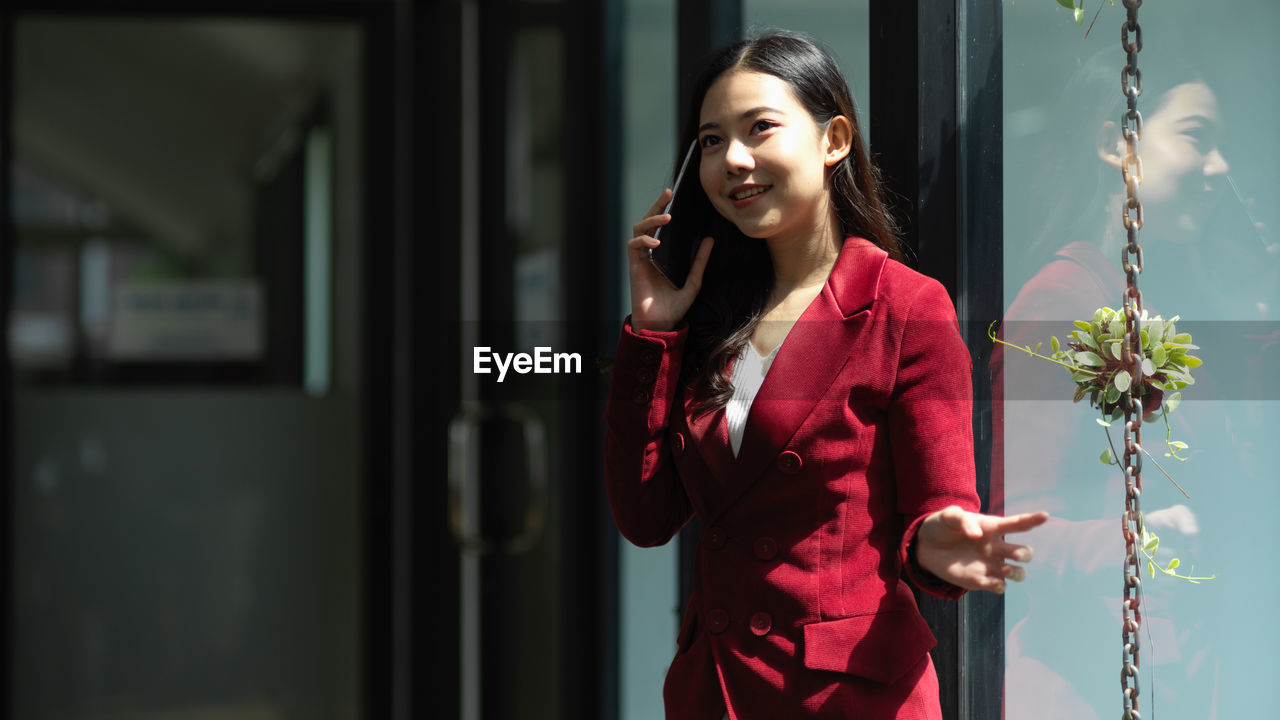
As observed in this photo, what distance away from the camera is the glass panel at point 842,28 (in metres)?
1.06

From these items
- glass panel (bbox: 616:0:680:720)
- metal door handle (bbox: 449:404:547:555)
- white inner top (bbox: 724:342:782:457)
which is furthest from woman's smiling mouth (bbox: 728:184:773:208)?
metal door handle (bbox: 449:404:547:555)

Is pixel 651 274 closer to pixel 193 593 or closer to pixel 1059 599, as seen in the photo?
pixel 1059 599

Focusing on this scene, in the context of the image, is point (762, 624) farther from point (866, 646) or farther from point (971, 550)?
point (971, 550)

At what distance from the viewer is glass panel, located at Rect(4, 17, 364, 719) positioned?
259cm

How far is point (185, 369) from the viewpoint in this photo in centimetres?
265

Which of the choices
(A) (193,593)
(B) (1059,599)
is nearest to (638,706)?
(B) (1059,599)

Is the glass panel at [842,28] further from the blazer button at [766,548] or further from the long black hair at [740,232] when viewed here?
the blazer button at [766,548]

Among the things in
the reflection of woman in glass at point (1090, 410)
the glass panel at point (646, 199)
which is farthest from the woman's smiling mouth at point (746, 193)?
the glass panel at point (646, 199)

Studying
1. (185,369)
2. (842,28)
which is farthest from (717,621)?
(185,369)

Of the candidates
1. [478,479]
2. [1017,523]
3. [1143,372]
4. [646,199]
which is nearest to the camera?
[1017,523]

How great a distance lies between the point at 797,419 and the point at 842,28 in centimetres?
52

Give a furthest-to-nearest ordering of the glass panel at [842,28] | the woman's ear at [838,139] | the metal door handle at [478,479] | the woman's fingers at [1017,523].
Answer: the metal door handle at [478,479] < the glass panel at [842,28] < the woman's ear at [838,139] < the woman's fingers at [1017,523]

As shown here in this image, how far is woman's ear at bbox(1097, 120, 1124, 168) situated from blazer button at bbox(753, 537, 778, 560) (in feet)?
1.31

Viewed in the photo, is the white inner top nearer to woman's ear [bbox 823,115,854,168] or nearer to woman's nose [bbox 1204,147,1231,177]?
woman's ear [bbox 823,115,854,168]
